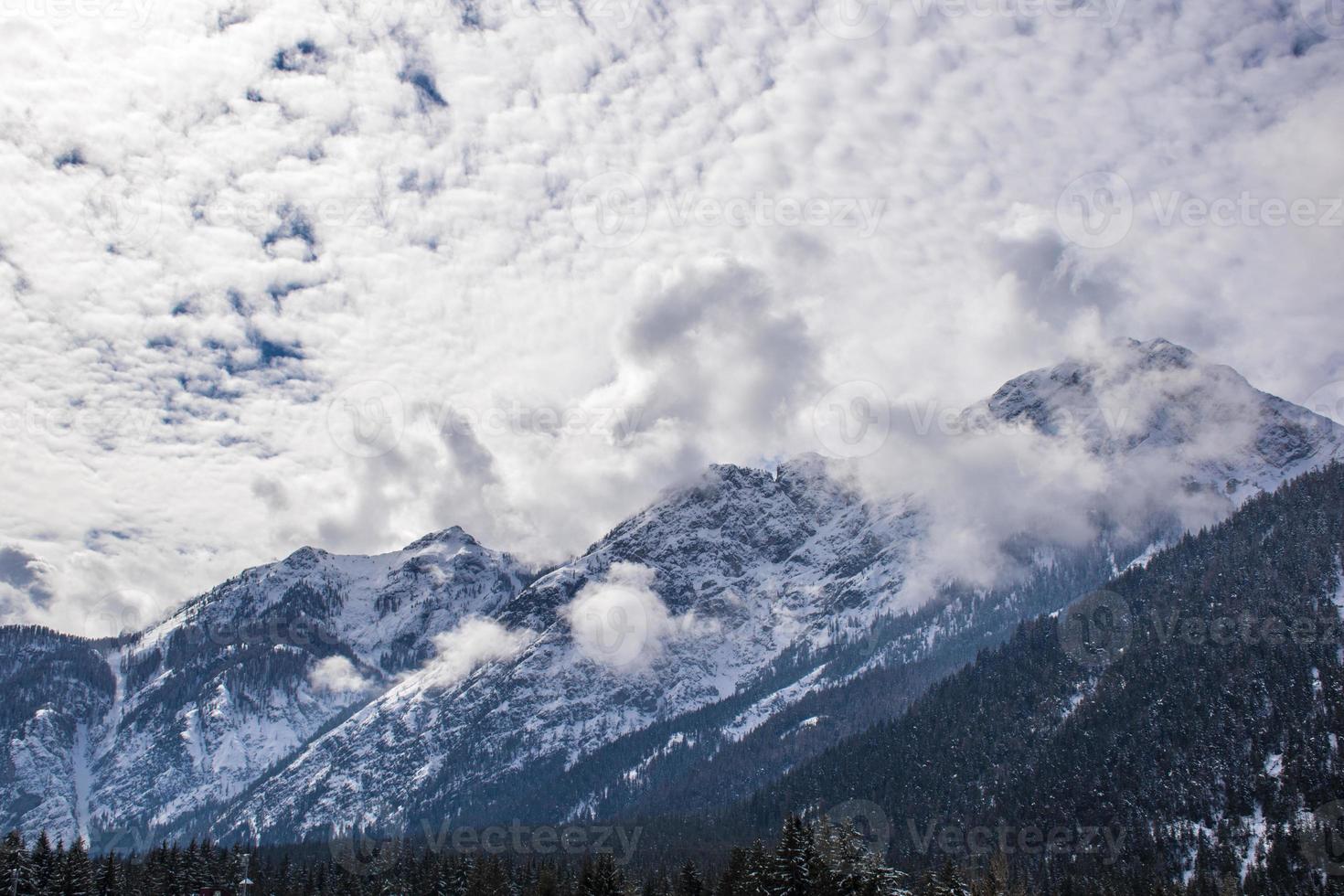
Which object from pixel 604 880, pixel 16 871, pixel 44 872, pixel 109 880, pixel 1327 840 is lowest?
pixel 1327 840

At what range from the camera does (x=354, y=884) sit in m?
139

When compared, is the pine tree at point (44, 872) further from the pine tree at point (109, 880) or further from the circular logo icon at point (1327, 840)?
the circular logo icon at point (1327, 840)

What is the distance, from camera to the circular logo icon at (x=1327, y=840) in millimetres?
169000

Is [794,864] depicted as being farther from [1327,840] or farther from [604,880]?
[1327,840]

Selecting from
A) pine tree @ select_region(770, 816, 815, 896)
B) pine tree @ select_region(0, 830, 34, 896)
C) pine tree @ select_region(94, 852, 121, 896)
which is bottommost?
pine tree @ select_region(770, 816, 815, 896)

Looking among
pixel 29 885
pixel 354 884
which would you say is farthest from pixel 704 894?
pixel 29 885

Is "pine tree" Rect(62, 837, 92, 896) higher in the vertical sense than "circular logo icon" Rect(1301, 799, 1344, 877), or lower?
higher

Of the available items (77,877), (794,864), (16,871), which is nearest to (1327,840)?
(794,864)

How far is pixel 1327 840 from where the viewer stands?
573 ft

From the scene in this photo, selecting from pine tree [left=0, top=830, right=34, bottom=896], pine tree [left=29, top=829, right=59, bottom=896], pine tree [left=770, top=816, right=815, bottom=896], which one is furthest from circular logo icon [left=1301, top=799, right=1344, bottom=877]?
pine tree [left=0, top=830, right=34, bottom=896]

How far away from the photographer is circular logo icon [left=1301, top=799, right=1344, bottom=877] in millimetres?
169000

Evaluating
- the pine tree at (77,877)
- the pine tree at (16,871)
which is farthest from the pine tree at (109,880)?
the pine tree at (16,871)

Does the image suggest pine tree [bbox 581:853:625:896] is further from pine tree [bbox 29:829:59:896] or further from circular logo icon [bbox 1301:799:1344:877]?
circular logo icon [bbox 1301:799:1344:877]

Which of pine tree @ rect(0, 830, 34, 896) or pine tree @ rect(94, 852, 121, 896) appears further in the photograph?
Answer: pine tree @ rect(94, 852, 121, 896)
